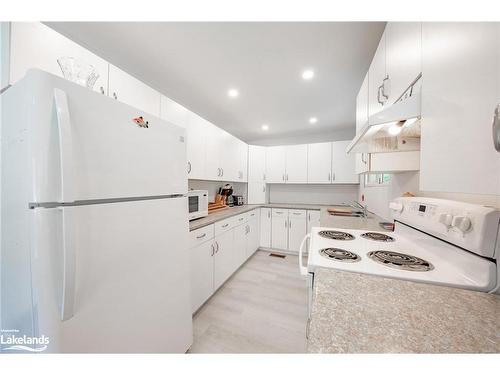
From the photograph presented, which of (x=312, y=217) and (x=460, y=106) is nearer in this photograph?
(x=460, y=106)

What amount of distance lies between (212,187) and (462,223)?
2.80 m

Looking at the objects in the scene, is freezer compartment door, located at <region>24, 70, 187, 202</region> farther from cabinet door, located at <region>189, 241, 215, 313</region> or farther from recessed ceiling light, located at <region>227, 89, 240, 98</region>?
recessed ceiling light, located at <region>227, 89, 240, 98</region>

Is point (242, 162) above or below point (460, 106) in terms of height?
above

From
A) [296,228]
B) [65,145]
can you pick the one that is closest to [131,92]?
[65,145]

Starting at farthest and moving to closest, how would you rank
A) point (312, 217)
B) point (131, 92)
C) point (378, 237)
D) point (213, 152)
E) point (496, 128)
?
point (312, 217) → point (213, 152) → point (131, 92) → point (378, 237) → point (496, 128)

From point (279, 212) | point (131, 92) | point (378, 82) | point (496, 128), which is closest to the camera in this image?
point (496, 128)

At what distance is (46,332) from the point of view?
583 mm

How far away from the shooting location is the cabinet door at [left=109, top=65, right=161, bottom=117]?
1.31 metres

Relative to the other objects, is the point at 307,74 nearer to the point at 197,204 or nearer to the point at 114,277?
the point at 197,204

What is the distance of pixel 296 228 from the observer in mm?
3098

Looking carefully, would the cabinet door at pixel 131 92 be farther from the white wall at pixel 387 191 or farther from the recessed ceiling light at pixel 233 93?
the white wall at pixel 387 191

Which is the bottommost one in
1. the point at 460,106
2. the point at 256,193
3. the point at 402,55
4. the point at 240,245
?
the point at 240,245

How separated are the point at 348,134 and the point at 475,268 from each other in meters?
3.30
